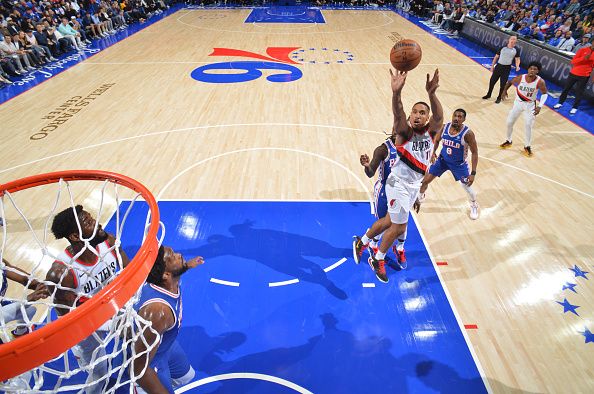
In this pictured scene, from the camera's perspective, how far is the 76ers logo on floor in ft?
35.8

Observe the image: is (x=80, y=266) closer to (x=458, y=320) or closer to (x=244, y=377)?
(x=244, y=377)

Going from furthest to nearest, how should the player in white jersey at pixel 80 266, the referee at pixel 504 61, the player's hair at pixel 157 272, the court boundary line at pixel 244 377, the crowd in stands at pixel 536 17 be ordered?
the crowd in stands at pixel 536 17 < the referee at pixel 504 61 < the court boundary line at pixel 244 377 < the player in white jersey at pixel 80 266 < the player's hair at pixel 157 272

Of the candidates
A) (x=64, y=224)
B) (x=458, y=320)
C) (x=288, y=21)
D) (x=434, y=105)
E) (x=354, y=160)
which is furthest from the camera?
(x=288, y=21)

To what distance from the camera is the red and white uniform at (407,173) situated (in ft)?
12.0

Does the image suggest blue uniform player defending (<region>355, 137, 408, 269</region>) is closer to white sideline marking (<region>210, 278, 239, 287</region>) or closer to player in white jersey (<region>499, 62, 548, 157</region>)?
white sideline marking (<region>210, 278, 239, 287</region>)

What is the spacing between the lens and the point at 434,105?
3570 mm

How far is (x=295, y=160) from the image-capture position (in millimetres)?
6695

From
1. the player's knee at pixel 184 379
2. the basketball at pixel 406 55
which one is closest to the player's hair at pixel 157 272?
the player's knee at pixel 184 379

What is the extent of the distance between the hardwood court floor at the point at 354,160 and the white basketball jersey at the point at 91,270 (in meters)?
2.64

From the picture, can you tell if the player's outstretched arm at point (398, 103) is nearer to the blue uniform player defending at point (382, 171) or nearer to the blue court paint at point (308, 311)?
the blue uniform player defending at point (382, 171)

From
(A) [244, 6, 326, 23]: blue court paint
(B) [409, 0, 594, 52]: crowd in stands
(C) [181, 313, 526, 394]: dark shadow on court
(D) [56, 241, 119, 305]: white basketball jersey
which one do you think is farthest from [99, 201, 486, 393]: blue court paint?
(A) [244, 6, 326, 23]: blue court paint

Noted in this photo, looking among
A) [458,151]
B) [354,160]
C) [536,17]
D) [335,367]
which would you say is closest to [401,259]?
[335,367]

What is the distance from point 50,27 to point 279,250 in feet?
45.2

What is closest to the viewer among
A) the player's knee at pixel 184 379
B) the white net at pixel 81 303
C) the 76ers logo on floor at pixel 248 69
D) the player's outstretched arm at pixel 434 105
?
the white net at pixel 81 303
